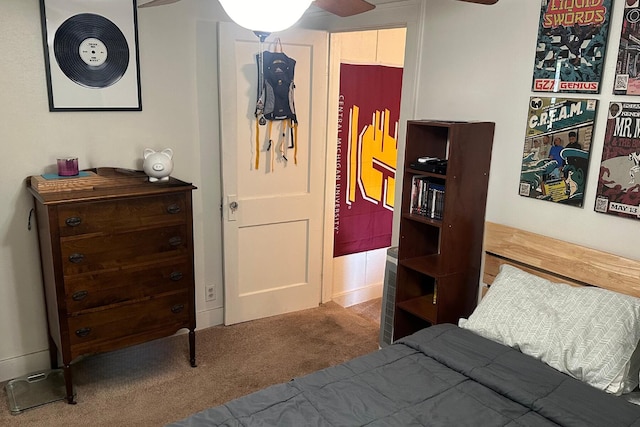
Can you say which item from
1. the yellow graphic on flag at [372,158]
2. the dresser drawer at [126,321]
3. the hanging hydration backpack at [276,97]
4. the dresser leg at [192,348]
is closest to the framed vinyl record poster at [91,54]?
the hanging hydration backpack at [276,97]

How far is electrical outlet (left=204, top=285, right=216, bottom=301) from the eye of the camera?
365 centimetres

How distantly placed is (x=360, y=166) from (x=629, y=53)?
2.22m

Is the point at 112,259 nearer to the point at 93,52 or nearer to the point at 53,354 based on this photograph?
the point at 53,354

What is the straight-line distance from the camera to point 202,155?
3410 mm

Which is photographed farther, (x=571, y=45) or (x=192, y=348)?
(x=192, y=348)

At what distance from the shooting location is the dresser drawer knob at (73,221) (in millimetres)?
2544

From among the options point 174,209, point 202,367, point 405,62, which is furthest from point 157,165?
point 405,62

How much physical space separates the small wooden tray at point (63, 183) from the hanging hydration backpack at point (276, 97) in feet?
3.83

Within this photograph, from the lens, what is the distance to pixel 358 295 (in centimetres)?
434

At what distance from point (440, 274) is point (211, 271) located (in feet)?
5.49

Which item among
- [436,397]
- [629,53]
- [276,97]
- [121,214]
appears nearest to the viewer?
[436,397]

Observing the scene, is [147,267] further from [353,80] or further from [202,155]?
[353,80]

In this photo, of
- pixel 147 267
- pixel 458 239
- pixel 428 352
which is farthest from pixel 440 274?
pixel 147 267

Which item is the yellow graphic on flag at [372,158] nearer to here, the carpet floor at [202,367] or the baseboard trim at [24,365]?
the carpet floor at [202,367]
